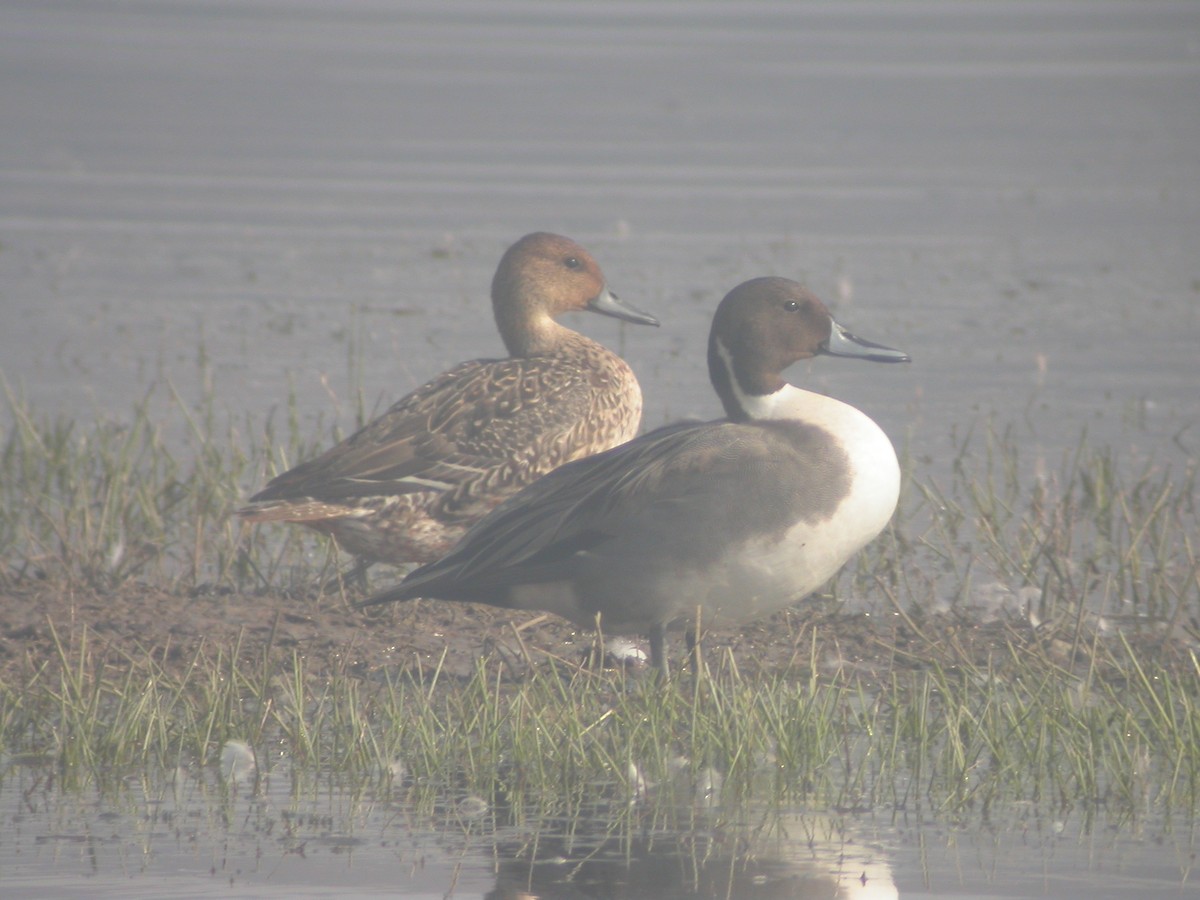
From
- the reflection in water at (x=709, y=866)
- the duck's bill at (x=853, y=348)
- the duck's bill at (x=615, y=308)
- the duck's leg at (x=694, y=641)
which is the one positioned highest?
the duck's bill at (x=615, y=308)

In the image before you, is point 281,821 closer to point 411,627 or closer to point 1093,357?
point 411,627

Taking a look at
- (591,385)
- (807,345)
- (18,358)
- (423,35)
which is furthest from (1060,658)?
(423,35)

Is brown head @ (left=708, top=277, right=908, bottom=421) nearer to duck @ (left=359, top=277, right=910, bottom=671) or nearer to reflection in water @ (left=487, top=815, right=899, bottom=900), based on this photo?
duck @ (left=359, top=277, right=910, bottom=671)

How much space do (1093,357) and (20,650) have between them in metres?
6.08

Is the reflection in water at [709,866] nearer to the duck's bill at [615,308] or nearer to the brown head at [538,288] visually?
the brown head at [538,288]

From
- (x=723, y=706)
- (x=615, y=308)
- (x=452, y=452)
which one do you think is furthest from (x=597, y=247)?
(x=723, y=706)

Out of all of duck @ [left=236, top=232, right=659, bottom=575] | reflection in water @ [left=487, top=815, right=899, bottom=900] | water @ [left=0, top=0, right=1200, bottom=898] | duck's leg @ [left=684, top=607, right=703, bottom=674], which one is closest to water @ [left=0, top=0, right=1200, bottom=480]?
water @ [left=0, top=0, right=1200, bottom=898]

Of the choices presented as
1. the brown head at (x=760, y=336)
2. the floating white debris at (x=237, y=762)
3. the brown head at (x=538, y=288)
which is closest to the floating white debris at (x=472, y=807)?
the floating white debris at (x=237, y=762)

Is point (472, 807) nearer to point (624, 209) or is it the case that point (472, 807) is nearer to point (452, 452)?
point (452, 452)

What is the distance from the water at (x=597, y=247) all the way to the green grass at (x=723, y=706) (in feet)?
0.57

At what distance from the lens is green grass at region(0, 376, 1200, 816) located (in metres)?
4.14

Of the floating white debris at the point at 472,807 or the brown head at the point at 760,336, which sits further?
the brown head at the point at 760,336

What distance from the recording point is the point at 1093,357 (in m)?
9.84

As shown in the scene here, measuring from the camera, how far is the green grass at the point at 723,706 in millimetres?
4137
